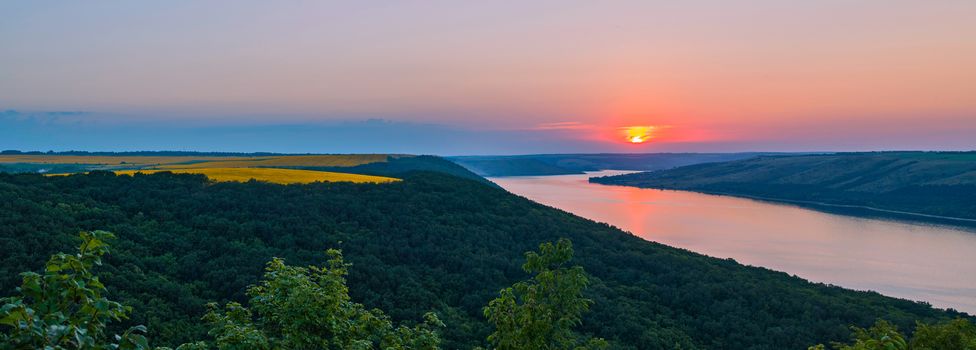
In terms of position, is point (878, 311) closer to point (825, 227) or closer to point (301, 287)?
point (301, 287)

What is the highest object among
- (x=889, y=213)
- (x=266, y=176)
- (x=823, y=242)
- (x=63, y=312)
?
(x=63, y=312)

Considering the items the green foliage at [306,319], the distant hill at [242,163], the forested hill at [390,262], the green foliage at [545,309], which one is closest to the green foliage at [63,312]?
the green foliage at [306,319]

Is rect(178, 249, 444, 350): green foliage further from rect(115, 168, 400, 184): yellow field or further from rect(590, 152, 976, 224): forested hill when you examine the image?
rect(590, 152, 976, 224): forested hill

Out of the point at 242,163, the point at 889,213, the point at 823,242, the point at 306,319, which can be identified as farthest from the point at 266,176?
the point at 889,213

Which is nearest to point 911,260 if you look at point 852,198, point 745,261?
point 745,261

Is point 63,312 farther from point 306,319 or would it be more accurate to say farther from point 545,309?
point 545,309

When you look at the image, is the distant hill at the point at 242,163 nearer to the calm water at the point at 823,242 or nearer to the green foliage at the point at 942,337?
the calm water at the point at 823,242

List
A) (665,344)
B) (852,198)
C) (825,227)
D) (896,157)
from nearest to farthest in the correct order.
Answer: (665,344), (825,227), (852,198), (896,157)
